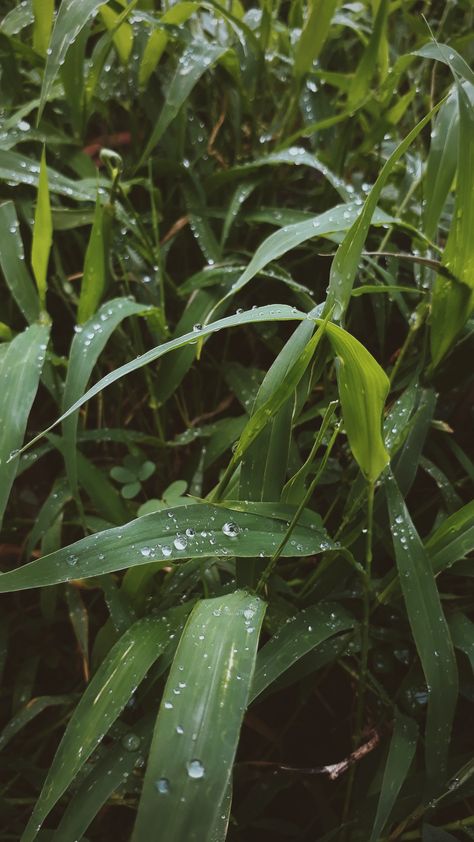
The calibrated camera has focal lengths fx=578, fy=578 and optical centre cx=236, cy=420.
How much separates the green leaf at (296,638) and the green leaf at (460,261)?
318 mm

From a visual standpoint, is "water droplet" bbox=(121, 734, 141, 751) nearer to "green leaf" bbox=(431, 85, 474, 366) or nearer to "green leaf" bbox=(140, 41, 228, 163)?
"green leaf" bbox=(431, 85, 474, 366)

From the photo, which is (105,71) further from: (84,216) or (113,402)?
(113,402)

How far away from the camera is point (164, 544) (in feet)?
1.54

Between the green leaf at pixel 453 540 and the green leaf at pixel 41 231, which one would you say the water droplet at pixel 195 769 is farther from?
the green leaf at pixel 41 231

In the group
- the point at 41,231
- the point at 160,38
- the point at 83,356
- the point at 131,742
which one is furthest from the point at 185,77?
the point at 131,742

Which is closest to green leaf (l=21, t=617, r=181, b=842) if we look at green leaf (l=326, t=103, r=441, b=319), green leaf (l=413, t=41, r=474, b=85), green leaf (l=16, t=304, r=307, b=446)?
green leaf (l=16, t=304, r=307, b=446)

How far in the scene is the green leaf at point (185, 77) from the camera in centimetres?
78

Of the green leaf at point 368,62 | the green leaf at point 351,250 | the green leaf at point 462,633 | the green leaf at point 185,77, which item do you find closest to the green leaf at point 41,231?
the green leaf at point 185,77

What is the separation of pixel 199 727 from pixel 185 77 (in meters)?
0.79

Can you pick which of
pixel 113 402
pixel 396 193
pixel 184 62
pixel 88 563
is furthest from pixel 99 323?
pixel 396 193

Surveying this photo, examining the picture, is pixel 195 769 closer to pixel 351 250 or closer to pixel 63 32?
pixel 351 250

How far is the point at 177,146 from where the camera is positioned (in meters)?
0.86

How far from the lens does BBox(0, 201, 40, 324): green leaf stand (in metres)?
0.72

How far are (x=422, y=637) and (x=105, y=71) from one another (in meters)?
0.94
